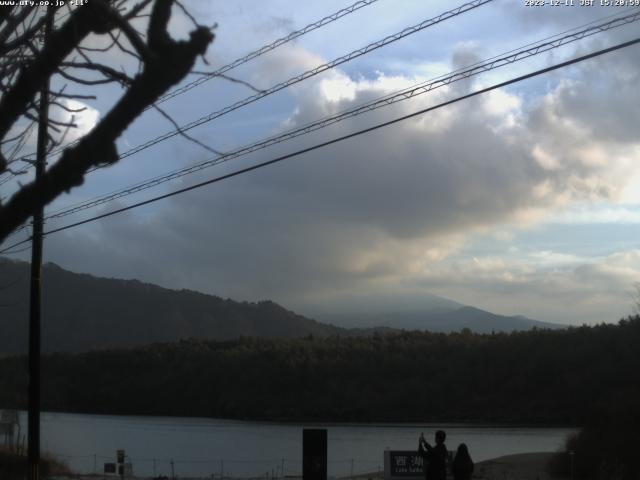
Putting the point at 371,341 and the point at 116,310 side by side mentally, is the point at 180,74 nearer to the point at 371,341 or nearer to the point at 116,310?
the point at 371,341

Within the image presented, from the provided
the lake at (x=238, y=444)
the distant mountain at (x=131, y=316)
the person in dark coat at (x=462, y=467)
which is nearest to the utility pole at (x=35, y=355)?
the person in dark coat at (x=462, y=467)

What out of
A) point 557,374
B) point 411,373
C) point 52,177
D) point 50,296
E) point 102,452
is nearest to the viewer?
point 52,177

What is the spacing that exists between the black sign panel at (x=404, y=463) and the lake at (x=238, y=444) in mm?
10889

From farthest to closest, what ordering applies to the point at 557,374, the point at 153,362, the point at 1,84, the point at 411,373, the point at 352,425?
the point at 153,362 < the point at 411,373 < the point at 352,425 < the point at 557,374 < the point at 1,84

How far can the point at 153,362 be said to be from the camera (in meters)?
97.3

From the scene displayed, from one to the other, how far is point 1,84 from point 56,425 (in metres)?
68.5

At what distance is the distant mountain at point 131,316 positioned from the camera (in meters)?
146

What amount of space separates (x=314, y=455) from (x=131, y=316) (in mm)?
145010

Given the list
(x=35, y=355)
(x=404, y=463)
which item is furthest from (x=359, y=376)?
(x=35, y=355)

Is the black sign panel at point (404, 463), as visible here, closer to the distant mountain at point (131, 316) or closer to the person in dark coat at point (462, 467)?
the person in dark coat at point (462, 467)

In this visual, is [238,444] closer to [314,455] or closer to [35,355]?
[35,355]

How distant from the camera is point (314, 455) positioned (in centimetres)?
1805

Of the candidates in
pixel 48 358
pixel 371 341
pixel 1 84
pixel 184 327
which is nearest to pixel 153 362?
pixel 48 358

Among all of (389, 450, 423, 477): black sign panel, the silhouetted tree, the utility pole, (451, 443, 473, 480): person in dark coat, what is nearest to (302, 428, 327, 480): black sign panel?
(451, 443, 473, 480): person in dark coat
